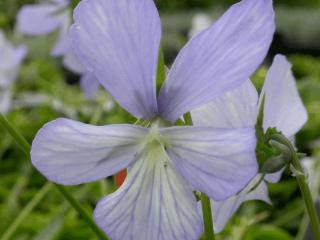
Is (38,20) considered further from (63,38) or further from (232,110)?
(232,110)

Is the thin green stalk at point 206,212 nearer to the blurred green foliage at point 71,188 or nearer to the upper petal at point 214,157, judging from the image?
the upper petal at point 214,157

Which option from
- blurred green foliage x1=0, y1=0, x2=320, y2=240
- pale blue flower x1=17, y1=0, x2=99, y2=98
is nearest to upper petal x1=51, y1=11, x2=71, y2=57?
pale blue flower x1=17, y1=0, x2=99, y2=98

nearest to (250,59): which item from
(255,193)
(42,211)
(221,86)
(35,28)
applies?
(221,86)

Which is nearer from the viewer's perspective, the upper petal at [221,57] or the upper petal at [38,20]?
the upper petal at [221,57]

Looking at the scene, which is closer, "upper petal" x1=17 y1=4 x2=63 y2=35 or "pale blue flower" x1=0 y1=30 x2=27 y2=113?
"upper petal" x1=17 y1=4 x2=63 y2=35

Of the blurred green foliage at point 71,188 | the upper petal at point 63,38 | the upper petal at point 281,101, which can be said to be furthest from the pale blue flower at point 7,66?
the upper petal at point 281,101

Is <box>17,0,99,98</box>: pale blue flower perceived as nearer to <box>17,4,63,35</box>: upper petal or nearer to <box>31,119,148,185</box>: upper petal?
<box>17,4,63,35</box>: upper petal
